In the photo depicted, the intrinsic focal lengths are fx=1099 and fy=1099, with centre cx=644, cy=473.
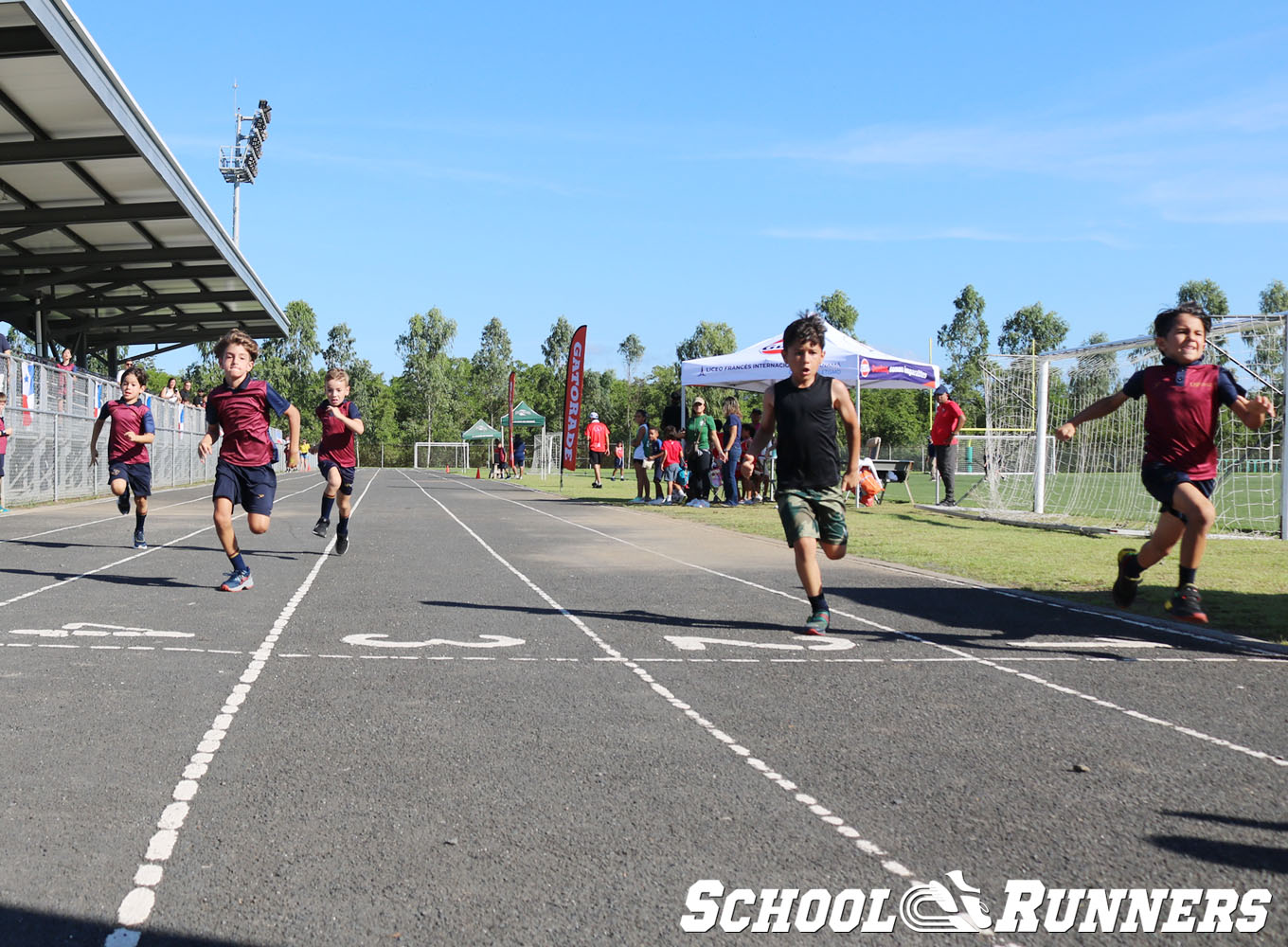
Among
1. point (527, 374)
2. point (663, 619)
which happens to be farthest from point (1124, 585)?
point (527, 374)

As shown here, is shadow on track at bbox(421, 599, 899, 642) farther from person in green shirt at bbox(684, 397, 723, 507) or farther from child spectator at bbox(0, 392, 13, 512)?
person in green shirt at bbox(684, 397, 723, 507)

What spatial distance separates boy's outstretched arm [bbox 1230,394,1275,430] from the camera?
6.41 meters

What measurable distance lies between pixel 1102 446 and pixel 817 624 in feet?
45.1

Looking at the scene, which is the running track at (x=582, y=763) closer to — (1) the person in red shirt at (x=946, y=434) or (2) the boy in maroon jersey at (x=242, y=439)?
(2) the boy in maroon jersey at (x=242, y=439)

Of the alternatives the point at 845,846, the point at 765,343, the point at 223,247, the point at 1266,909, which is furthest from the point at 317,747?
the point at 223,247

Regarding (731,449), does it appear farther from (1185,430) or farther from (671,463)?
(1185,430)

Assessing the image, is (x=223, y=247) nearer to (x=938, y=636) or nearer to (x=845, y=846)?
(x=938, y=636)

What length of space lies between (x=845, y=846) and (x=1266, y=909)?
1045 millimetres

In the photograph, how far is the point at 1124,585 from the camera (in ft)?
24.0

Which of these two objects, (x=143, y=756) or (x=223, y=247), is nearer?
(x=143, y=756)

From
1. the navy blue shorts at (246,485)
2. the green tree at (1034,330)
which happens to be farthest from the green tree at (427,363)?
the navy blue shorts at (246,485)

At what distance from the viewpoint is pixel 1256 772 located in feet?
12.7

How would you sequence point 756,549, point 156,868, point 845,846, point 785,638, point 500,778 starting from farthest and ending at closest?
point 756,549
point 785,638
point 500,778
point 845,846
point 156,868

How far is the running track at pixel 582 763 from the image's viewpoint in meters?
2.77
